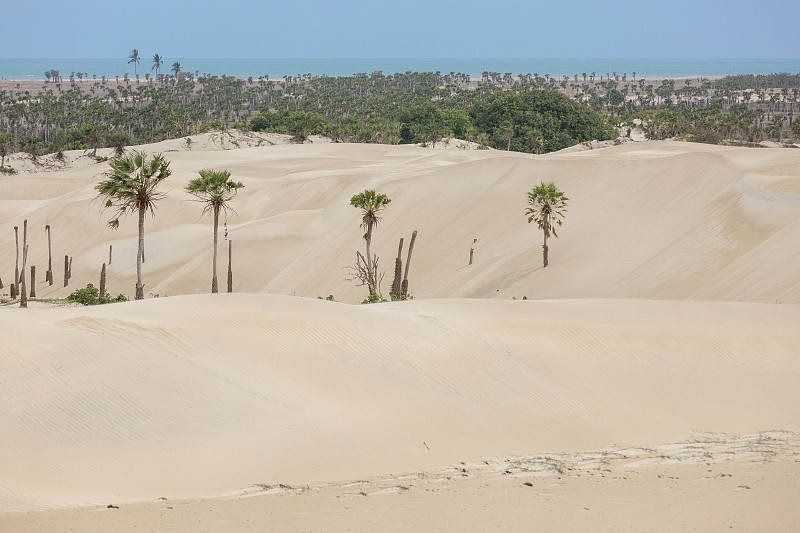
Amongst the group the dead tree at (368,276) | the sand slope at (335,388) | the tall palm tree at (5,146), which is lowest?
the dead tree at (368,276)

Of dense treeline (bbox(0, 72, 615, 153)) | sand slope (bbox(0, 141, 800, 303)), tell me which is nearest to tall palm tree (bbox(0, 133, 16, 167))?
dense treeline (bbox(0, 72, 615, 153))

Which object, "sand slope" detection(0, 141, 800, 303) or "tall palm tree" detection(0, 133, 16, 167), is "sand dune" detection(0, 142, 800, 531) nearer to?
"sand slope" detection(0, 141, 800, 303)

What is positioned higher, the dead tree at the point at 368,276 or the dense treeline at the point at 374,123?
the dense treeline at the point at 374,123

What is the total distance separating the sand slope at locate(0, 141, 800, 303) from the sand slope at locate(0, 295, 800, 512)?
41.1 feet

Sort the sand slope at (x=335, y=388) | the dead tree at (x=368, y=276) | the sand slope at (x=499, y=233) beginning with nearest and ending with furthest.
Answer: the sand slope at (x=335, y=388)
the sand slope at (x=499, y=233)
the dead tree at (x=368, y=276)

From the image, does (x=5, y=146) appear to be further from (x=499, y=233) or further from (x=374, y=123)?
(x=499, y=233)

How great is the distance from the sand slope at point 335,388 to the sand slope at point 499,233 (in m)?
12.5

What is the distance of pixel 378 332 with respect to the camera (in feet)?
61.6

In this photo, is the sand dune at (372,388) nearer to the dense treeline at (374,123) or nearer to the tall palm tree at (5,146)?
the dense treeline at (374,123)

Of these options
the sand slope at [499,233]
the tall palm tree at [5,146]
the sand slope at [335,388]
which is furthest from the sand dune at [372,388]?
the tall palm tree at [5,146]

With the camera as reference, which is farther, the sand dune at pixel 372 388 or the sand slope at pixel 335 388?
the sand slope at pixel 335 388

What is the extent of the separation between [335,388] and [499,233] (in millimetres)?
32918

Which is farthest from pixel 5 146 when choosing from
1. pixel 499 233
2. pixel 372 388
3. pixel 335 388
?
pixel 372 388

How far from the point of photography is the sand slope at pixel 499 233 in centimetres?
3672
